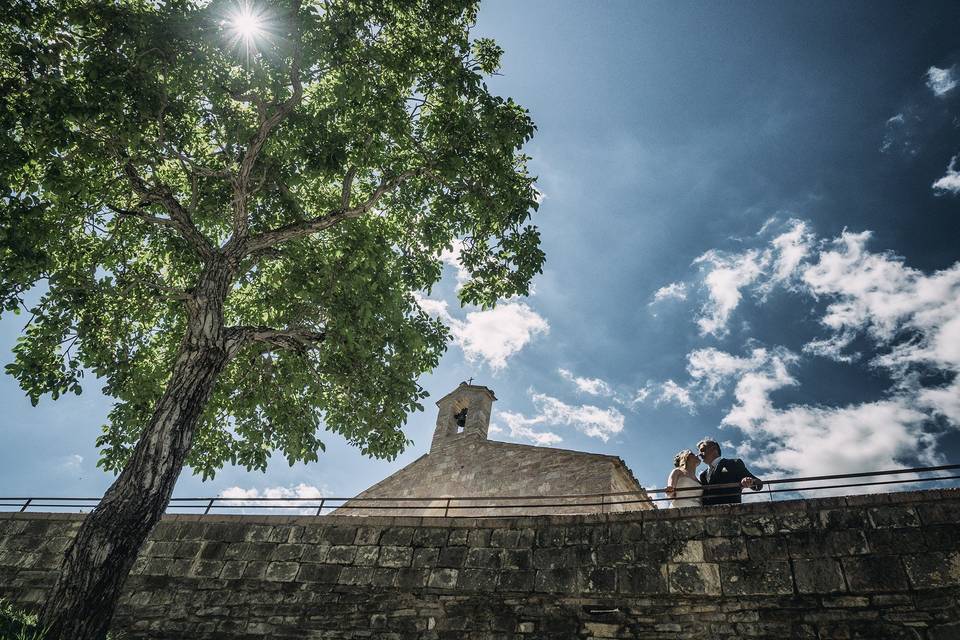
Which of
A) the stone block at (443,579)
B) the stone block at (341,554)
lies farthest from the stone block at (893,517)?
the stone block at (341,554)

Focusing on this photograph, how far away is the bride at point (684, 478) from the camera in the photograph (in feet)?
25.0

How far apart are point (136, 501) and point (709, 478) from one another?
25.3 ft

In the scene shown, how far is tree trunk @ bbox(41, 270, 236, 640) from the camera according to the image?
5441 mm

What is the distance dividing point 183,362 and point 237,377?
2781 mm

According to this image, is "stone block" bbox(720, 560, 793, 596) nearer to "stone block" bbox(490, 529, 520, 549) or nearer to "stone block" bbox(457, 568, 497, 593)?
"stone block" bbox(490, 529, 520, 549)

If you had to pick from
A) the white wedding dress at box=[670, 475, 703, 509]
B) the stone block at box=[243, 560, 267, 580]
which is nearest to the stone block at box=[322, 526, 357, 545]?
the stone block at box=[243, 560, 267, 580]

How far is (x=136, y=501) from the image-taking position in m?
6.10

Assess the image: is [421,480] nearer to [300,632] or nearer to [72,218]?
[300,632]

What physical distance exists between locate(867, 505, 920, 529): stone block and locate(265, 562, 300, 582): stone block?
25.9 ft

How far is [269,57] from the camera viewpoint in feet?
27.4

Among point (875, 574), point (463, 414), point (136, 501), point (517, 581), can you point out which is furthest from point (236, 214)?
point (463, 414)

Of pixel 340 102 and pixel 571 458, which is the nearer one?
pixel 340 102

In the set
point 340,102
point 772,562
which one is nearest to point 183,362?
point 340,102

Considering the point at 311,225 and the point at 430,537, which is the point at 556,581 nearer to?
the point at 430,537
